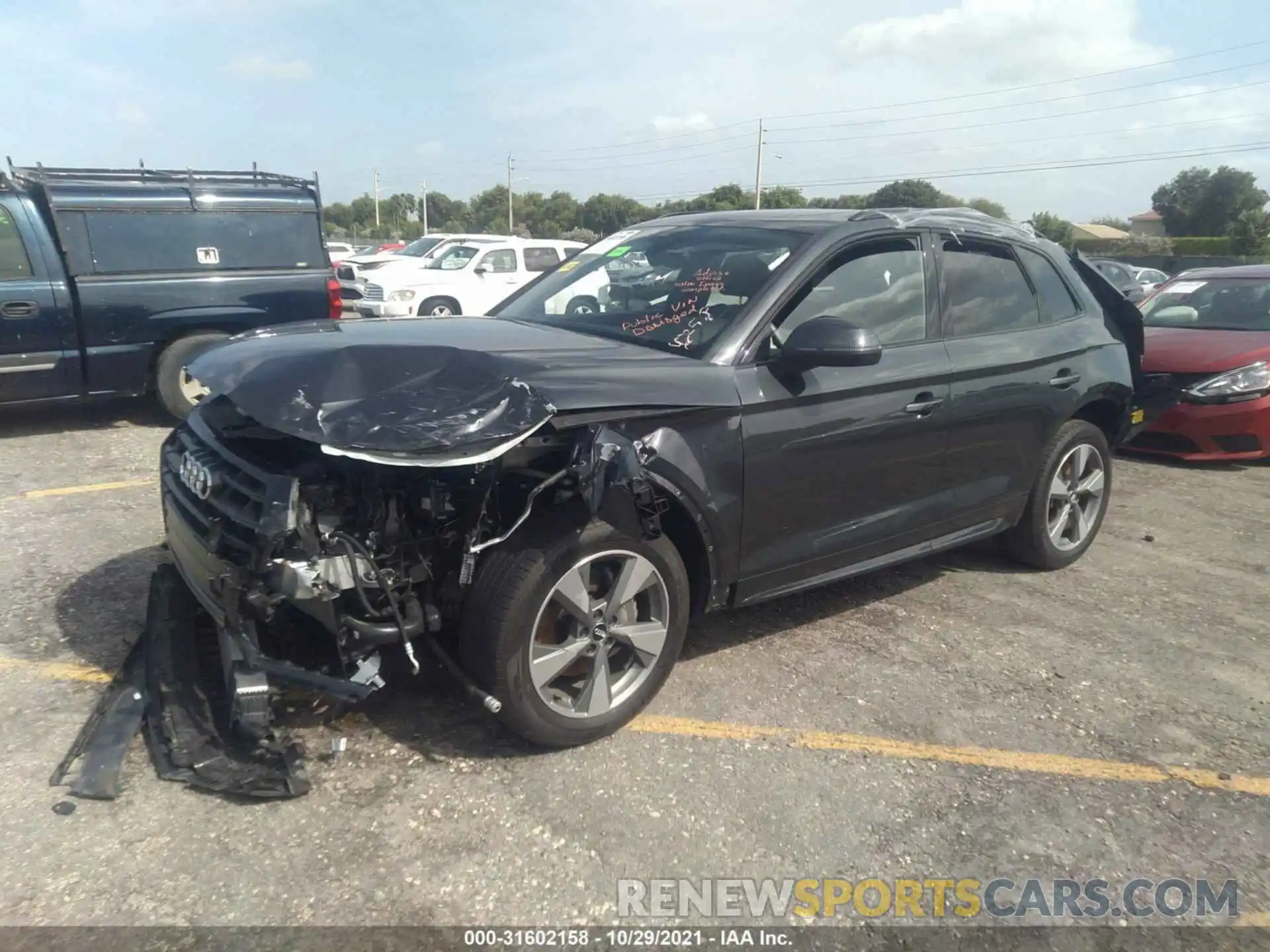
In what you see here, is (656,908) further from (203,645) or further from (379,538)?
(203,645)

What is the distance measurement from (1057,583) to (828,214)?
2397 millimetres

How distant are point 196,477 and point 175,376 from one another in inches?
197

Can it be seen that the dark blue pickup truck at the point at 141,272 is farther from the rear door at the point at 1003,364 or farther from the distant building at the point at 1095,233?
the distant building at the point at 1095,233

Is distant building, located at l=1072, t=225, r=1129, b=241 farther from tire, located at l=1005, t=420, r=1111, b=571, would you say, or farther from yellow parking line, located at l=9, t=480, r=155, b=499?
yellow parking line, located at l=9, t=480, r=155, b=499

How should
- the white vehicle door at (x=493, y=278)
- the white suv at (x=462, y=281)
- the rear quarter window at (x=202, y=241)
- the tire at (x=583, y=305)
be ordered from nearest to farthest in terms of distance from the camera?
the tire at (x=583, y=305)
the rear quarter window at (x=202, y=241)
the white suv at (x=462, y=281)
the white vehicle door at (x=493, y=278)

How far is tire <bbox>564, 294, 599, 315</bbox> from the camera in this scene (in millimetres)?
4198

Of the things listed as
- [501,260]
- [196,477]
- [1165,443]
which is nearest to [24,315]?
[196,477]

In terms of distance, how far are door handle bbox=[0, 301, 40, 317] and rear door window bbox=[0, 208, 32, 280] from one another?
20 centimetres

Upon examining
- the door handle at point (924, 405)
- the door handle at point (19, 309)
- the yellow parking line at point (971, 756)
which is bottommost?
the yellow parking line at point (971, 756)

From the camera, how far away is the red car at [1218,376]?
24.6 feet

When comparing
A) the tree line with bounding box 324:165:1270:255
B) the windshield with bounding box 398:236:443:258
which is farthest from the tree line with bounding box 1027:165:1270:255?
the windshield with bounding box 398:236:443:258

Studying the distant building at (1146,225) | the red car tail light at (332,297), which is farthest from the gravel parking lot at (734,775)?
the distant building at (1146,225)

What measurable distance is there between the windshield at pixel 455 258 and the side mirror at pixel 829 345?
1273cm

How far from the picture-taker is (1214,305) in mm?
8648
